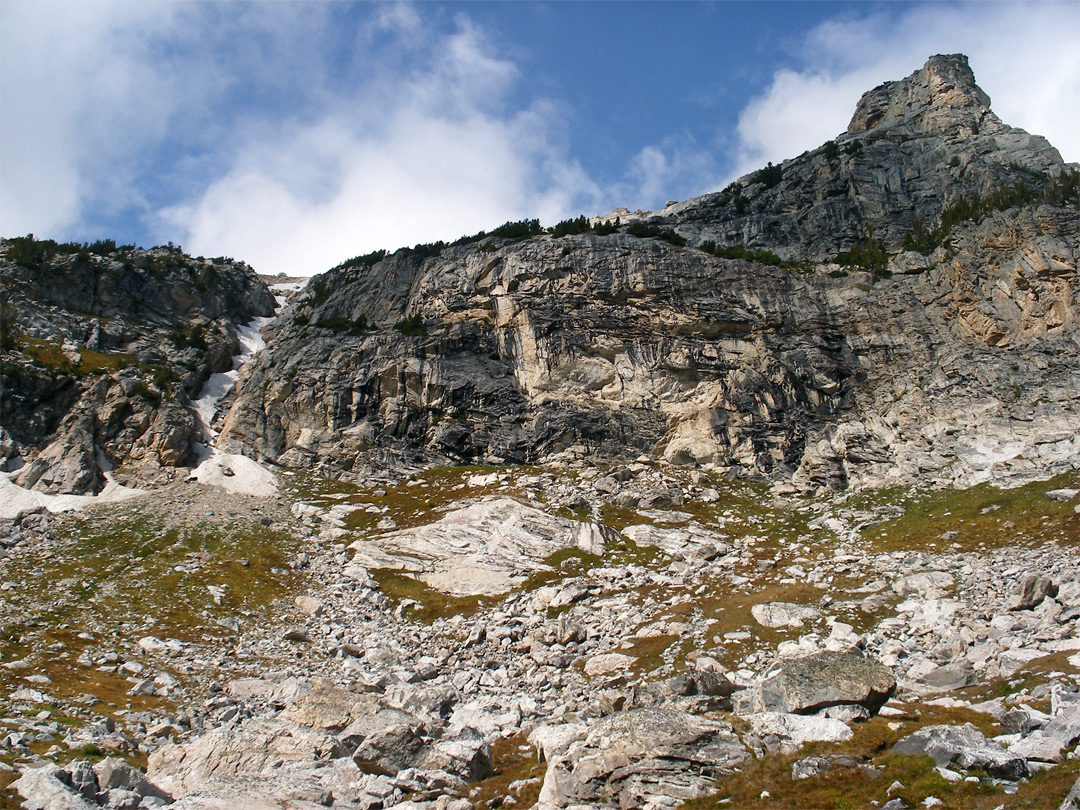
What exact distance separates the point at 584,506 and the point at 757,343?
29443 mm

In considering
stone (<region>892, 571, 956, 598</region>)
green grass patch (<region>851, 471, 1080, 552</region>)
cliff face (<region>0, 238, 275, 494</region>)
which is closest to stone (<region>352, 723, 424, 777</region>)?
stone (<region>892, 571, 956, 598</region>)

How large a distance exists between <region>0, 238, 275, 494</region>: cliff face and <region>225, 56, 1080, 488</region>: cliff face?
8455 millimetres

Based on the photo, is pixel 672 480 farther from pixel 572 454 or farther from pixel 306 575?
pixel 306 575

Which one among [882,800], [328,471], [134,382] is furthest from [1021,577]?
[134,382]

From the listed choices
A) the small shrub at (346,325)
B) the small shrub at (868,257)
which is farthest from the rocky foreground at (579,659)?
the small shrub at (868,257)

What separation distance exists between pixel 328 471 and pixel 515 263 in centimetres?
3218

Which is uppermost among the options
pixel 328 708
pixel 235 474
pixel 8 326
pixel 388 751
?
pixel 8 326

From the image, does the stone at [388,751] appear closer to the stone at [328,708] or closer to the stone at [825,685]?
the stone at [328,708]

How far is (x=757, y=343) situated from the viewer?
70.9m

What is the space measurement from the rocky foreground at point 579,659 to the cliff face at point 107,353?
818 centimetres

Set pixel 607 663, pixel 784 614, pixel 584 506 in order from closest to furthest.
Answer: pixel 607 663, pixel 784 614, pixel 584 506

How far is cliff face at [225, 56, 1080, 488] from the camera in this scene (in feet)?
188

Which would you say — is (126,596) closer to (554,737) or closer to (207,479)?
(207,479)

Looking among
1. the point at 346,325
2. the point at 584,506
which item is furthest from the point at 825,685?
the point at 346,325
